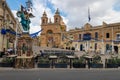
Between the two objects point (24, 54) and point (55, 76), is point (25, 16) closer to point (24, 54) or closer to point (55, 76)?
point (24, 54)

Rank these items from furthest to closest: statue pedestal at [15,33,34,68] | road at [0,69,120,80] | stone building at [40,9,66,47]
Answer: stone building at [40,9,66,47]
statue pedestal at [15,33,34,68]
road at [0,69,120,80]

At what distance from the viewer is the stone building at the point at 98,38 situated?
76.6 meters

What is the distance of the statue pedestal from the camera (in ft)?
95.7

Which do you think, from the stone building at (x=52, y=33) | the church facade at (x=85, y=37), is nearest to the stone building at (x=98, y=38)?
the church facade at (x=85, y=37)

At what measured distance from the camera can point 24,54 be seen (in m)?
30.5

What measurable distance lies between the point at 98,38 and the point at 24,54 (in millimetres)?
53057

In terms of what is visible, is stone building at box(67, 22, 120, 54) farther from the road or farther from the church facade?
the road

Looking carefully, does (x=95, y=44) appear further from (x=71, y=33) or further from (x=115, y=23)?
(x=71, y=33)

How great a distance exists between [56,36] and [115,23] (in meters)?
30.8

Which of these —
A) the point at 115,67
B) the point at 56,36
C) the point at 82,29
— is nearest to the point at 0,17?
the point at 115,67

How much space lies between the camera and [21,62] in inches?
1152

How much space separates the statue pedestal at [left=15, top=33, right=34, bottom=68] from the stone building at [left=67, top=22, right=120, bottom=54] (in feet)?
143

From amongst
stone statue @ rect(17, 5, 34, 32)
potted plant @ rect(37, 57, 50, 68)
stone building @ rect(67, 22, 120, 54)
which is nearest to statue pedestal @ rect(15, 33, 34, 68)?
potted plant @ rect(37, 57, 50, 68)

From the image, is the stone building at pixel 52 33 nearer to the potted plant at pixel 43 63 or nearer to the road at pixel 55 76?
the potted plant at pixel 43 63
